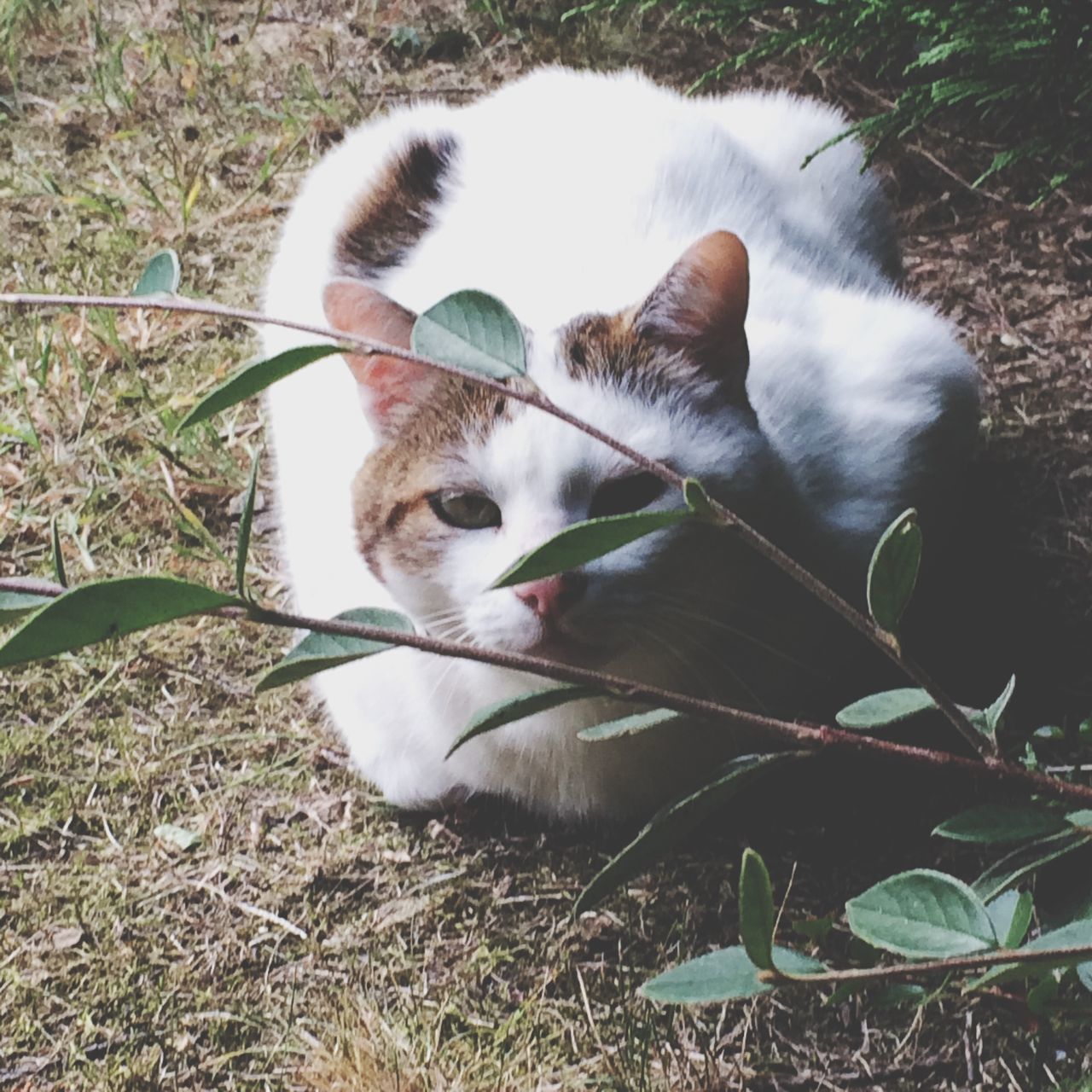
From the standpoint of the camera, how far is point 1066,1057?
117cm

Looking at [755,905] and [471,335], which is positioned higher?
[471,335]

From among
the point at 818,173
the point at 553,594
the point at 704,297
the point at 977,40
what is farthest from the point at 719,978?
the point at 818,173

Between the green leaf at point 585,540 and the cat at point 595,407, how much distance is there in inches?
18.9

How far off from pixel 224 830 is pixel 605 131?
113cm

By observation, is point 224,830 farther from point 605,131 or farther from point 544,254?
point 605,131

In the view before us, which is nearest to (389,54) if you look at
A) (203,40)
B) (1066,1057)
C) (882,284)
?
(203,40)

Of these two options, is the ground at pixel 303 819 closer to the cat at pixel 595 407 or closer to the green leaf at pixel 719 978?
the cat at pixel 595 407

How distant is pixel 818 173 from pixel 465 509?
101 centimetres

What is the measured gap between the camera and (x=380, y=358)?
1.25 metres

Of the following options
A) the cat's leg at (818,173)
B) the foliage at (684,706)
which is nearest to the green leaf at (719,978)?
the foliage at (684,706)

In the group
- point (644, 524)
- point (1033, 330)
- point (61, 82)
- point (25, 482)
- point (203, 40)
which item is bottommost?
point (25, 482)

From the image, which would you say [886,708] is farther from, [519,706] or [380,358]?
[380,358]

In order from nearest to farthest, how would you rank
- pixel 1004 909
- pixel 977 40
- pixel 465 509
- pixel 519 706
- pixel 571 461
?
1. pixel 519 706
2. pixel 1004 909
3. pixel 977 40
4. pixel 571 461
5. pixel 465 509

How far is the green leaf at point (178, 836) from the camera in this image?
1551mm
